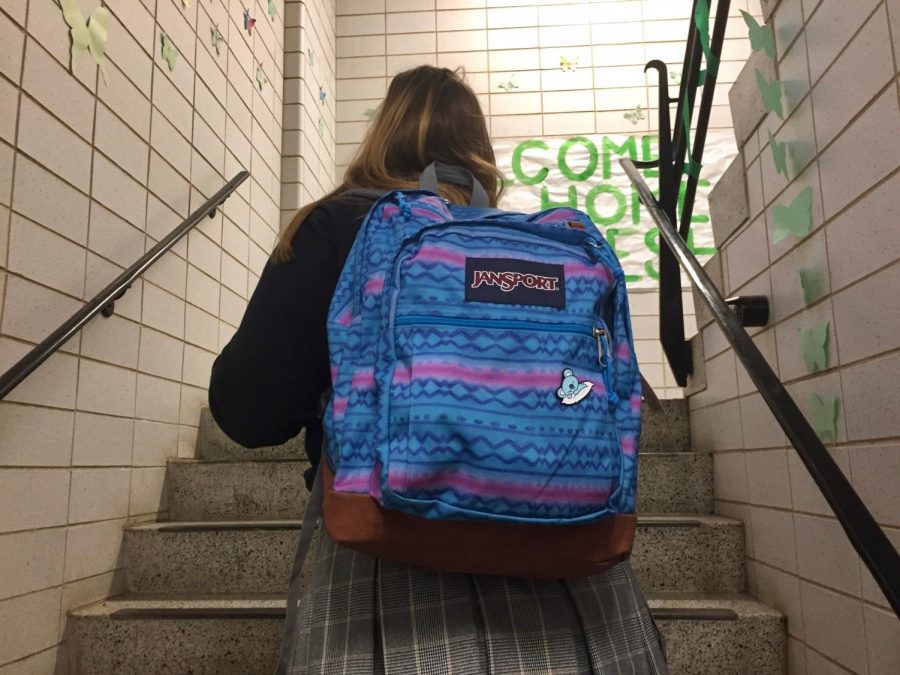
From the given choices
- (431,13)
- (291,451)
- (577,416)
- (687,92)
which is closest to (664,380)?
(687,92)

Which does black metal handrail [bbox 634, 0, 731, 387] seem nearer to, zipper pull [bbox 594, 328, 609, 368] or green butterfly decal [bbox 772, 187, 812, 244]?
green butterfly decal [bbox 772, 187, 812, 244]

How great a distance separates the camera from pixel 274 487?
6.43ft

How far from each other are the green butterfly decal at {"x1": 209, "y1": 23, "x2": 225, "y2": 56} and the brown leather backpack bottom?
87.1 inches

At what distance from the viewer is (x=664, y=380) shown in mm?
3500

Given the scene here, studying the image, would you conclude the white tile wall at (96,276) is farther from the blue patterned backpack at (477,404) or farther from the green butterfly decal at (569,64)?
the green butterfly decal at (569,64)

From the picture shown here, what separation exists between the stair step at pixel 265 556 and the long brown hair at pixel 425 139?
107cm

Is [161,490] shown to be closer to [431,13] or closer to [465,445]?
[465,445]

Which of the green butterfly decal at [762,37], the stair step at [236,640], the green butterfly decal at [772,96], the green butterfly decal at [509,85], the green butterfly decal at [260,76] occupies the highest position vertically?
the green butterfly decal at [509,85]

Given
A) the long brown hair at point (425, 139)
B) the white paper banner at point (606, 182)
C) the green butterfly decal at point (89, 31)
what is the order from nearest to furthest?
the long brown hair at point (425, 139), the green butterfly decal at point (89, 31), the white paper banner at point (606, 182)

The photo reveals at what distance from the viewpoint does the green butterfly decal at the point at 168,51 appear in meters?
2.06

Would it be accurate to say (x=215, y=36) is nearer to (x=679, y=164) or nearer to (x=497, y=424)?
(x=679, y=164)

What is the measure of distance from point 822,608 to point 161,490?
1613 millimetres

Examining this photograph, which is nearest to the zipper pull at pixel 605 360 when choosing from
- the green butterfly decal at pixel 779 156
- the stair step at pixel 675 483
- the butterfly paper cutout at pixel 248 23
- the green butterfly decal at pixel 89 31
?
the green butterfly decal at pixel 779 156

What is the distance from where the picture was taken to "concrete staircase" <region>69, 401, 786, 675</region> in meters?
1.46
